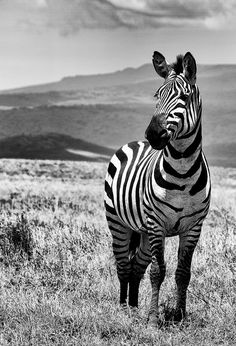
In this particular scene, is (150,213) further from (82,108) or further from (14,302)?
(82,108)

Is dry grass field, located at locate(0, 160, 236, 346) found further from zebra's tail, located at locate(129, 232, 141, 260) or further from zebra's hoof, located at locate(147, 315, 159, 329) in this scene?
zebra's tail, located at locate(129, 232, 141, 260)

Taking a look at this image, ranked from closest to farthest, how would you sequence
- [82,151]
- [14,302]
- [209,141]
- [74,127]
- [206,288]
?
[14,302] < [206,288] < [82,151] < [209,141] < [74,127]

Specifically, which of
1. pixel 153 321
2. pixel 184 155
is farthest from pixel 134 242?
pixel 184 155

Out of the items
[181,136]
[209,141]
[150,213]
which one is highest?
[181,136]

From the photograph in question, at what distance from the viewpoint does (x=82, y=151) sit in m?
74.4

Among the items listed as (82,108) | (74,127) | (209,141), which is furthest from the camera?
(82,108)

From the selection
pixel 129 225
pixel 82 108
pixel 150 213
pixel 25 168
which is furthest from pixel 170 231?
pixel 82 108

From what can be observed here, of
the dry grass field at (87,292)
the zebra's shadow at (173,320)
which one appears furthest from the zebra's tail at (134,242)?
the zebra's shadow at (173,320)

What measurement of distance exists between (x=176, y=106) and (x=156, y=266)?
5.16 ft

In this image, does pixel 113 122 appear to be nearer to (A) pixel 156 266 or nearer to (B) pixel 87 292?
(B) pixel 87 292

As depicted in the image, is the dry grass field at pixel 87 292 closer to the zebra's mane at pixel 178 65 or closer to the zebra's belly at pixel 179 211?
the zebra's belly at pixel 179 211

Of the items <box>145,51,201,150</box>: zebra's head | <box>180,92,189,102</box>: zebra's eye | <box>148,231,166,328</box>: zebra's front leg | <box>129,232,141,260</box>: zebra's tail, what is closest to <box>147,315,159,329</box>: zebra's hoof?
<box>148,231,166,328</box>: zebra's front leg

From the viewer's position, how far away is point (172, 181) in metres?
6.24

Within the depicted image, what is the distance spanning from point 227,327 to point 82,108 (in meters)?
117
